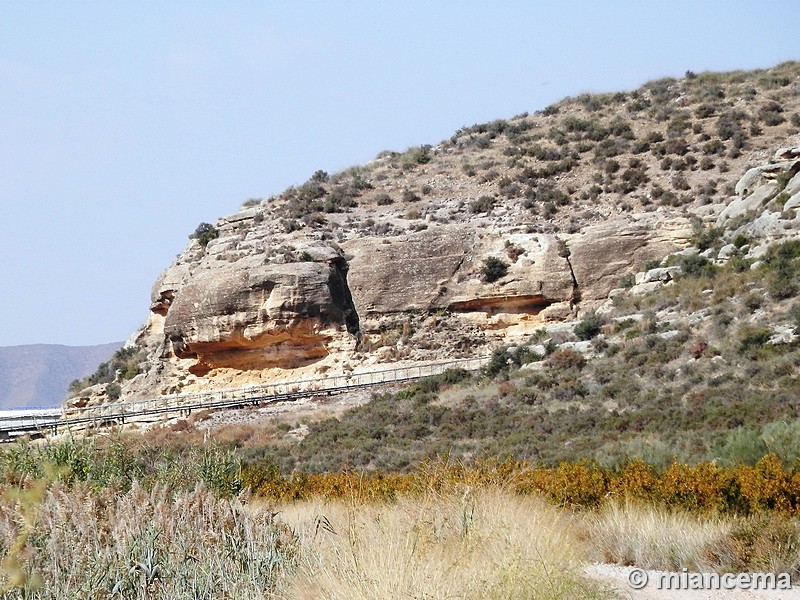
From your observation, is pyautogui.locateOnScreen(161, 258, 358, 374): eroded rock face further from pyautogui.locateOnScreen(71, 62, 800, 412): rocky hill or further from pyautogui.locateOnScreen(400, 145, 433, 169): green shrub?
pyautogui.locateOnScreen(400, 145, 433, 169): green shrub

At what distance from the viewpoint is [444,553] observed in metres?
6.74

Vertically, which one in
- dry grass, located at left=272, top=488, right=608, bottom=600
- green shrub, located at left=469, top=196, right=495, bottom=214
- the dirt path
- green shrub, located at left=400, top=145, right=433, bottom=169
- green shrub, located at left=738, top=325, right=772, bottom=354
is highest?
green shrub, located at left=400, top=145, right=433, bottom=169

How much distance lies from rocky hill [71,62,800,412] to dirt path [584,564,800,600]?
23583 mm

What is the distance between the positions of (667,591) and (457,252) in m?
29.8

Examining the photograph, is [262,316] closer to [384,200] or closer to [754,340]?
[384,200]

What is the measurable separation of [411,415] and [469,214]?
49.5 ft

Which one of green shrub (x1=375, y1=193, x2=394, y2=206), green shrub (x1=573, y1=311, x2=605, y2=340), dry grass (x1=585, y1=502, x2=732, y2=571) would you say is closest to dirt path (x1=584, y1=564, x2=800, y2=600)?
dry grass (x1=585, y1=502, x2=732, y2=571)

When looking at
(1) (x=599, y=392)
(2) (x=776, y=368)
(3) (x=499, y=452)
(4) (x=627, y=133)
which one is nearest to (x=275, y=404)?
(1) (x=599, y=392)

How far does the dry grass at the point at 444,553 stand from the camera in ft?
20.0

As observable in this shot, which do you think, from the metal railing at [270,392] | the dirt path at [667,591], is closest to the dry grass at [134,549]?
the dirt path at [667,591]

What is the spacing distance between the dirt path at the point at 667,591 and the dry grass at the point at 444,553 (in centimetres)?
32

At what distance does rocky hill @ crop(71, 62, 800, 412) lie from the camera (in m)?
35.1

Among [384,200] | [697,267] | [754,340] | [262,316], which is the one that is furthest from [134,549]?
[384,200]

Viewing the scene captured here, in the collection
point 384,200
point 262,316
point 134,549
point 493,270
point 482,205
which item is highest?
point 384,200
